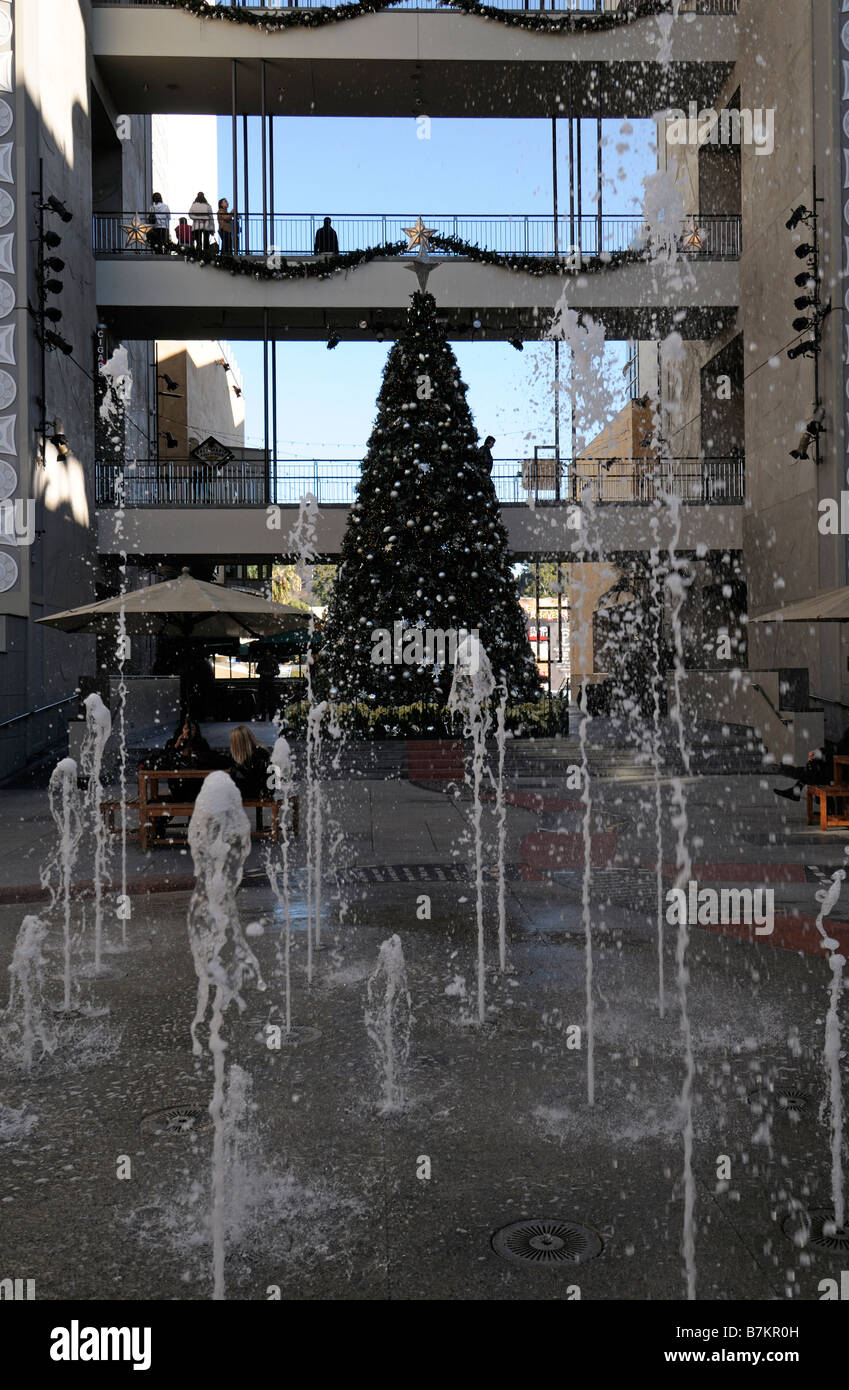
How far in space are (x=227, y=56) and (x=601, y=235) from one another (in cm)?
866

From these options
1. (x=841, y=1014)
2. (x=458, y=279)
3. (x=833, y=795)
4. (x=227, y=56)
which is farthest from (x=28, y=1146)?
(x=227, y=56)

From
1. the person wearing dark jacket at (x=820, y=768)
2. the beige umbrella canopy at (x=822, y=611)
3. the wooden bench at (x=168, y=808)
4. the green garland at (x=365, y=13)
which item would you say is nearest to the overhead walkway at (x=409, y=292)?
the green garland at (x=365, y=13)

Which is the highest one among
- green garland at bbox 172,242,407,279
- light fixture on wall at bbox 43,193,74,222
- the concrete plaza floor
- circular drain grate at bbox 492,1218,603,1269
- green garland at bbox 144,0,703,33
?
green garland at bbox 144,0,703,33

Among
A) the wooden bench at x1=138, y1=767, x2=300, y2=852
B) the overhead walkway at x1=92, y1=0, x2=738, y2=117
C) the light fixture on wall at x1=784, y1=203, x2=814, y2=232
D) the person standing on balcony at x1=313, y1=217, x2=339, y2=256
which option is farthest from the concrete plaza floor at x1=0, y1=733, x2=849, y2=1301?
the overhead walkway at x1=92, y1=0, x2=738, y2=117

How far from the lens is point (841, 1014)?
5562mm

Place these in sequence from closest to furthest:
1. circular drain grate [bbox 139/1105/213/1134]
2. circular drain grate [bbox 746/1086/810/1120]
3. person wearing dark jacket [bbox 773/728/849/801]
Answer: circular drain grate [bbox 139/1105/213/1134], circular drain grate [bbox 746/1086/810/1120], person wearing dark jacket [bbox 773/728/849/801]

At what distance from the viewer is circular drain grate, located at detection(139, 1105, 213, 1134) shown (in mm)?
4242

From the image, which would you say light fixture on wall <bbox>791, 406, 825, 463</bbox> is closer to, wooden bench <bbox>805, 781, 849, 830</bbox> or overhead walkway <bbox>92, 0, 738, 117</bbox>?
wooden bench <bbox>805, 781, 849, 830</bbox>

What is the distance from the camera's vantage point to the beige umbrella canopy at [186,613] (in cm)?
1135

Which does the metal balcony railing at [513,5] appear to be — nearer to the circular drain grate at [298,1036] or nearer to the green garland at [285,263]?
the green garland at [285,263]

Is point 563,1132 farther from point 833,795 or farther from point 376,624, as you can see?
point 376,624

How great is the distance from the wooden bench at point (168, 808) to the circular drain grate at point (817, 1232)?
7.05m

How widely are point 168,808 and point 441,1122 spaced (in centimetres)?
677

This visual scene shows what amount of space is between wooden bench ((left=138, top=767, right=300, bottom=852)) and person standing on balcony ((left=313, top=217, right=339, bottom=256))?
17125mm
